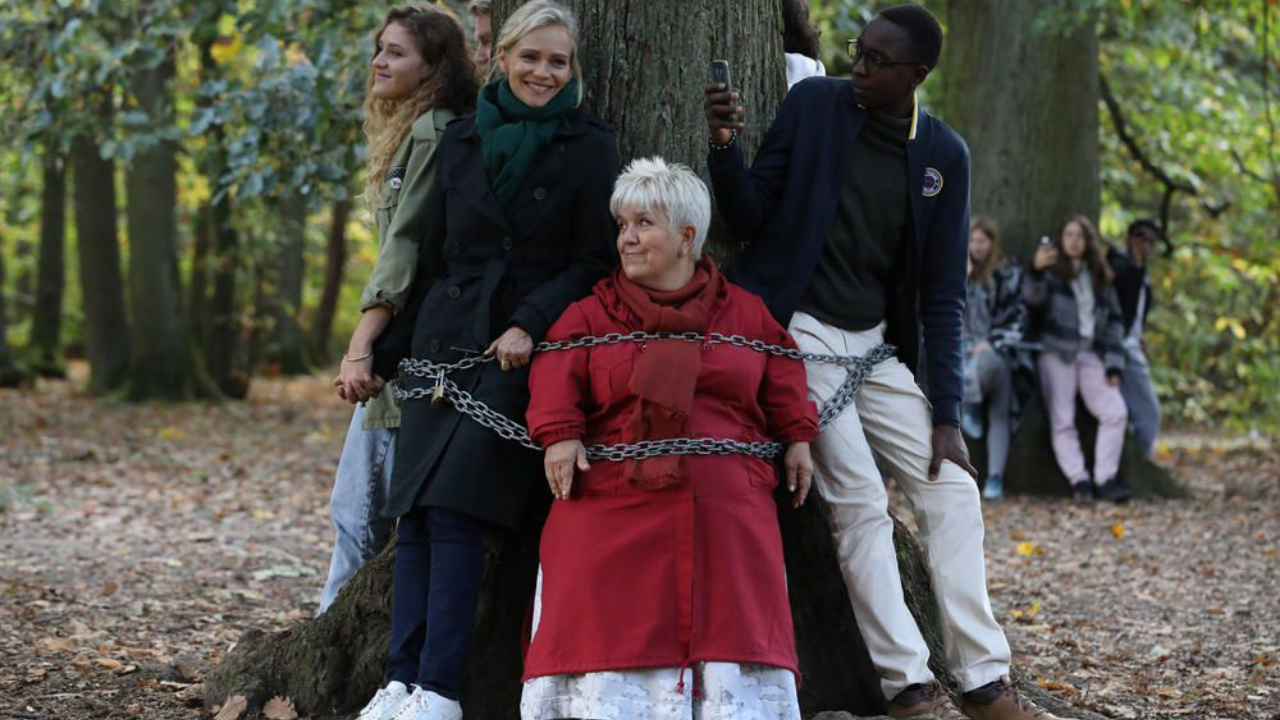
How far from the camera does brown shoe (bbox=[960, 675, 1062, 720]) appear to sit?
406 cm

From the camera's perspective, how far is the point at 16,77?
11016mm

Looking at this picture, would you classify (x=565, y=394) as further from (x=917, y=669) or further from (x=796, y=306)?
(x=917, y=669)

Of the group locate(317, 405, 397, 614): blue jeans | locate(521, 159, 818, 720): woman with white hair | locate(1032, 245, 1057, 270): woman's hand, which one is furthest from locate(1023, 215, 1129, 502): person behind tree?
locate(521, 159, 818, 720): woman with white hair

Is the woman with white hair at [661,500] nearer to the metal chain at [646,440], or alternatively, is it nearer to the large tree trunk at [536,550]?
the metal chain at [646,440]

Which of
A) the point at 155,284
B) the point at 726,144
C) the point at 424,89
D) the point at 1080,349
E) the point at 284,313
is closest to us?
the point at 726,144

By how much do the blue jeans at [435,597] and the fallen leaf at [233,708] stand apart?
25.7 inches

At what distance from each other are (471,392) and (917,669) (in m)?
1.42

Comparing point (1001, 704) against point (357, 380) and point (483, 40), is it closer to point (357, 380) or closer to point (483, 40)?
point (357, 380)

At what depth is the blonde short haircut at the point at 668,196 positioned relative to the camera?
386 cm

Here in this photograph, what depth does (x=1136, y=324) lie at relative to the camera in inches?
439

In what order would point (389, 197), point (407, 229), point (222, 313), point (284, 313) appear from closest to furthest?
point (407, 229) < point (389, 197) < point (222, 313) < point (284, 313)

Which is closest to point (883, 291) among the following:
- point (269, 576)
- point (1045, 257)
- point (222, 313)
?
point (269, 576)

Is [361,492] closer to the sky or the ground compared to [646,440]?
closer to the ground

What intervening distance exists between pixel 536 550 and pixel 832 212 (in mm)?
1297
